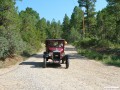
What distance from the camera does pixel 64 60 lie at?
25984mm

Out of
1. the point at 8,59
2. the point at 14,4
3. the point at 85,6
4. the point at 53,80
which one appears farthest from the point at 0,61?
the point at 85,6

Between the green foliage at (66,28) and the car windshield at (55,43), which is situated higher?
the green foliage at (66,28)

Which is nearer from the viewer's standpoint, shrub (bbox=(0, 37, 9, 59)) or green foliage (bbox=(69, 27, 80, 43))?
shrub (bbox=(0, 37, 9, 59))

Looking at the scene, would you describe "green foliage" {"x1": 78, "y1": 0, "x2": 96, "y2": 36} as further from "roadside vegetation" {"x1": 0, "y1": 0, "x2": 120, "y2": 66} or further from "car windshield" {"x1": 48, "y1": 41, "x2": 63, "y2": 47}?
"car windshield" {"x1": 48, "y1": 41, "x2": 63, "y2": 47}

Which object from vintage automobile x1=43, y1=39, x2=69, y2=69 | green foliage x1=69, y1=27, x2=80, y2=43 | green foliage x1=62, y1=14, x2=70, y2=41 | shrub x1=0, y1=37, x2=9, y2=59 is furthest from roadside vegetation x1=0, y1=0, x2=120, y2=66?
green foliage x1=62, y1=14, x2=70, y2=41

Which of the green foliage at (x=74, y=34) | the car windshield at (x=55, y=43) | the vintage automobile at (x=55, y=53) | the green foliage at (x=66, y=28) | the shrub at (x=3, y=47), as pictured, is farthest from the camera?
the green foliage at (x=66, y=28)

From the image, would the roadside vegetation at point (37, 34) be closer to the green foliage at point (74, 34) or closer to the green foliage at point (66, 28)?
the green foliage at point (74, 34)

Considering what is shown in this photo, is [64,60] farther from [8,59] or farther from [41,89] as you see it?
[41,89]

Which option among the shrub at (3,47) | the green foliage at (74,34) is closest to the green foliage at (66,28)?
the green foliage at (74,34)

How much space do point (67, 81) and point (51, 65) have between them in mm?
10124

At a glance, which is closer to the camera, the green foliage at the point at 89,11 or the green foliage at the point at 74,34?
the green foliage at the point at 89,11

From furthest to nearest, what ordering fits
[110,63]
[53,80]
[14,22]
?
1. [14,22]
2. [110,63]
3. [53,80]

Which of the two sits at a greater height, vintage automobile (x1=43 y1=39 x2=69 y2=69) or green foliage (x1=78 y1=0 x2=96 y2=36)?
green foliage (x1=78 y1=0 x2=96 y2=36)

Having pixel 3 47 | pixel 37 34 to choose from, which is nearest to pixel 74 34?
pixel 37 34
